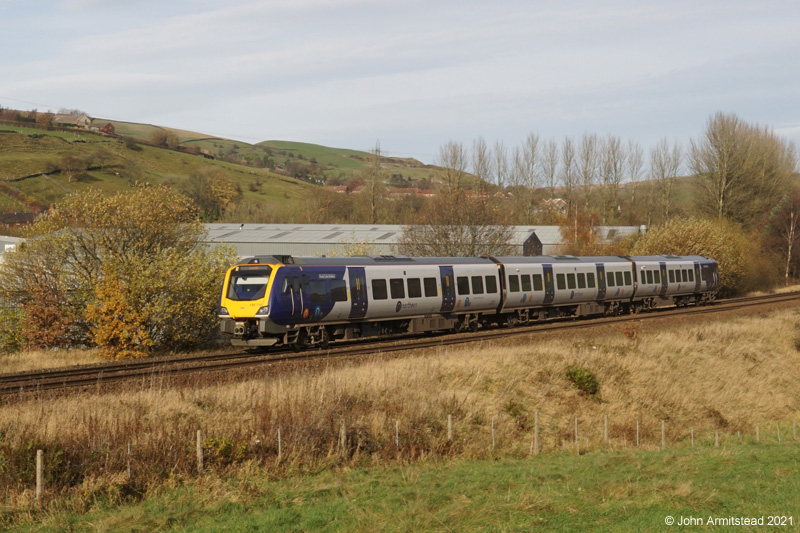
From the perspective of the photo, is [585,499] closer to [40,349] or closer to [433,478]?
[433,478]

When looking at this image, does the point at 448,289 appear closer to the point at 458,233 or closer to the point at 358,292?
the point at 358,292

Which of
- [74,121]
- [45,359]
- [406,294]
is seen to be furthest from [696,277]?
[74,121]

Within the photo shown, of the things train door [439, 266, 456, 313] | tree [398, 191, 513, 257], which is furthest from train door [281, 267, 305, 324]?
tree [398, 191, 513, 257]

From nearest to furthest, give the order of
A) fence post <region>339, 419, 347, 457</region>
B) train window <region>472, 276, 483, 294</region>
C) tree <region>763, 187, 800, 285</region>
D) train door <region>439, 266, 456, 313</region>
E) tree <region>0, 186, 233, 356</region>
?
fence post <region>339, 419, 347, 457</region>
tree <region>0, 186, 233, 356</region>
train door <region>439, 266, 456, 313</region>
train window <region>472, 276, 483, 294</region>
tree <region>763, 187, 800, 285</region>

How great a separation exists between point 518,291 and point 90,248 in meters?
18.0

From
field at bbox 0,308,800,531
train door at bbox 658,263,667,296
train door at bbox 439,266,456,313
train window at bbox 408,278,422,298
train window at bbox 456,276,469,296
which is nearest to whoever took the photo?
field at bbox 0,308,800,531

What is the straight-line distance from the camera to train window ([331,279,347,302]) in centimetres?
2462

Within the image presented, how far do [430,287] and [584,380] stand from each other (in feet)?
23.8

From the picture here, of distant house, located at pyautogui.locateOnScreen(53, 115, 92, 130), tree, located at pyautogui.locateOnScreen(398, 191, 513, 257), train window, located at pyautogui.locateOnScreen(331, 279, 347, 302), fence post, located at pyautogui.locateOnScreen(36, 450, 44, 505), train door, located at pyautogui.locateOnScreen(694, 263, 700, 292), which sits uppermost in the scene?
distant house, located at pyautogui.locateOnScreen(53, 115, 92, 130)

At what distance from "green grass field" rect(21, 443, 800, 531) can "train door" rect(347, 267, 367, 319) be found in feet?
36.1

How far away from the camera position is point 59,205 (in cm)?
3231

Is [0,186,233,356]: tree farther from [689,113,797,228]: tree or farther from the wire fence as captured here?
[689,113,797,228]: tree

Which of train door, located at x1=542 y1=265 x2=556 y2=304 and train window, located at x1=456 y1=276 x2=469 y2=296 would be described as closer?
train window, located at x1=456 y1=276 x2=469 y2=296

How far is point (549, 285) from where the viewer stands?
35031 millimetres
